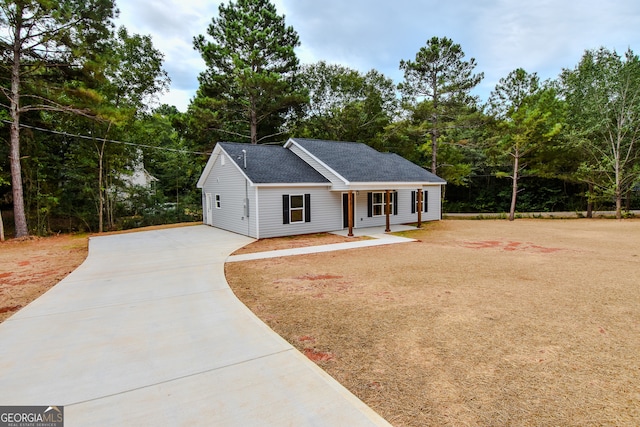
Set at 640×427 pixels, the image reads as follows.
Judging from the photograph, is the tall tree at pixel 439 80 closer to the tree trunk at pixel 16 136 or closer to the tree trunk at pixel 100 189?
the tree trunk at pixel 100 189

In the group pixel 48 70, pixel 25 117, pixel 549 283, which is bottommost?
pixel 549 283

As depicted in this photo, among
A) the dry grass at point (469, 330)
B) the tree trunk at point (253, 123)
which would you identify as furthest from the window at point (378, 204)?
the tree trunk at point (253, 123)

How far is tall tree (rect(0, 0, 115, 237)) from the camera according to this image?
1298cm

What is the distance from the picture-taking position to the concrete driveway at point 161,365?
8.66 feet

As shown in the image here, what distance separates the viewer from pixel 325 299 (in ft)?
18.8

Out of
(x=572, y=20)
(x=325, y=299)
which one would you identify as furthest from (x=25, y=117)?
(x=572, y=20)

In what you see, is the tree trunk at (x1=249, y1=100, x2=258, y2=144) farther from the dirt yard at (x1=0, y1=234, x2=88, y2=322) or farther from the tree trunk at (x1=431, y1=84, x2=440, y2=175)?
the dirt yard at (x1=0, y1=234, x2=88, y2=322)

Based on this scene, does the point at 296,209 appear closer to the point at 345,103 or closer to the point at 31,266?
the point at 31,266

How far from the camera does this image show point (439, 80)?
22.3 metres

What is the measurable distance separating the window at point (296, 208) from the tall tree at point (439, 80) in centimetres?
1291

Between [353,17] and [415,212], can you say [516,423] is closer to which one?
[415,212]

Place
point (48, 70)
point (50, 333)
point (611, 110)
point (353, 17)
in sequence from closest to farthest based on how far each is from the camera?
point (50, 333) → point (48, 70) → point (353, 17) → point (611, 110)

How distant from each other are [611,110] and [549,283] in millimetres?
19950

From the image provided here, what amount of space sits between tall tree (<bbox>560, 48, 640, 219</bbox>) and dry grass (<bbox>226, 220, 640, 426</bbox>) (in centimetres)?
1513
